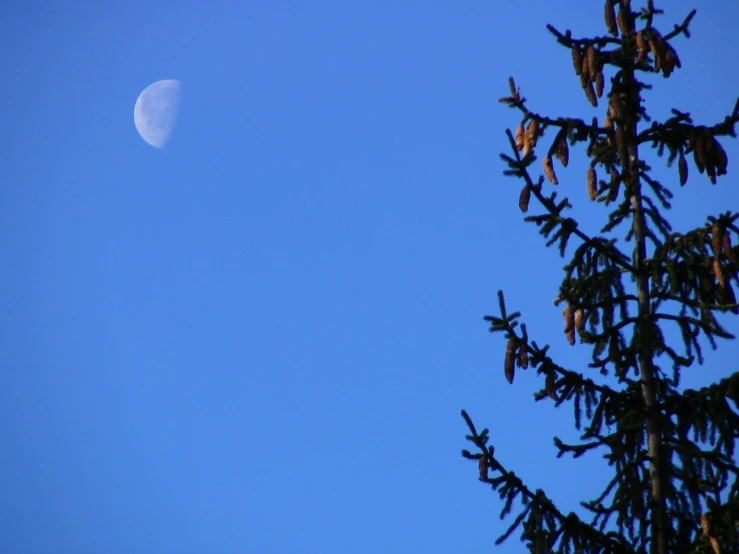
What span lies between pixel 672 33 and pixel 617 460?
5.07 metres

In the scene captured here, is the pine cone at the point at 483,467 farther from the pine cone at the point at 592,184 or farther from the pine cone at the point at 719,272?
the pine cone at the point at 592,184

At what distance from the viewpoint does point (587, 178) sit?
1055cm

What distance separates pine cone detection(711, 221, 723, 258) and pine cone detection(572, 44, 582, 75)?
2.35m

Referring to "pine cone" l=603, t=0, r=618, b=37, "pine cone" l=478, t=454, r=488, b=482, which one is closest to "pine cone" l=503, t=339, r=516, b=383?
"pine cone" l=478, t=454, r=488, b=482

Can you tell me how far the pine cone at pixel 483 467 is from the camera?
9086mm

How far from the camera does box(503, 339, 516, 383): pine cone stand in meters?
9.24

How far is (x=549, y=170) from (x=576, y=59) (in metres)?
1.30

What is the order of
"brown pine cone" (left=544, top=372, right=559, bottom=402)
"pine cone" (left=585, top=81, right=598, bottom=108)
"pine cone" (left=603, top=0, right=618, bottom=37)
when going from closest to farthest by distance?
"brown pine cone" (left=544, top=372, right=559, bottom=402), "pine cone" (left=585, top=81, right=598, bottom=108), "pine cone" (left=603, top=0, right=618, bottom=37)

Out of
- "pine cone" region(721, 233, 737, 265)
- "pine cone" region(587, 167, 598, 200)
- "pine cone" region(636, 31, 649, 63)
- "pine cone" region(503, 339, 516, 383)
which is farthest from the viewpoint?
"pine cone" region(587, 167, 598, 200)

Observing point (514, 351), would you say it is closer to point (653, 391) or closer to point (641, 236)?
point (653, 391)

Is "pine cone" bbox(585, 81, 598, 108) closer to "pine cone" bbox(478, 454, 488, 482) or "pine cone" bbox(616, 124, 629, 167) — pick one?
"pine cone" bbox(616, 124, 629, 167)

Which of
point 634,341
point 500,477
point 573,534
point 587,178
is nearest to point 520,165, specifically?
point 587,178

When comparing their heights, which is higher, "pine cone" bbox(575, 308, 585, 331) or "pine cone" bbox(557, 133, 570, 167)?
"pine cone" bbox(557, 133, 570, 167)

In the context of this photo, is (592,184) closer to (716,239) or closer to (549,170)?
(549,170)
